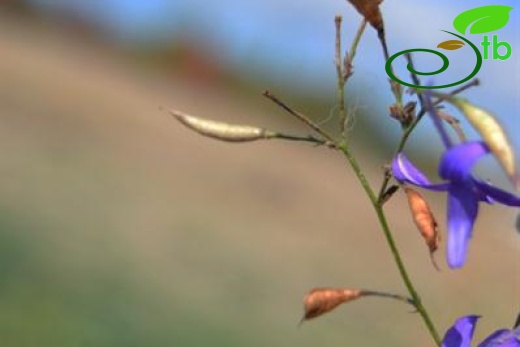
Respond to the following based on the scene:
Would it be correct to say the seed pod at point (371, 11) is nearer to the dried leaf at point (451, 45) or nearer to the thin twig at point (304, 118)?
the thin twig at point (304, 118)

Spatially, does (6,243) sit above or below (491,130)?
below

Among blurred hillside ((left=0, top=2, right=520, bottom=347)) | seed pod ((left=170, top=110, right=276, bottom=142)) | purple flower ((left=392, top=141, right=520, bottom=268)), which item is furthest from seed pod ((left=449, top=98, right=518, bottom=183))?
blurred hillside ((left=0, top=2, right=520, bottom=347))

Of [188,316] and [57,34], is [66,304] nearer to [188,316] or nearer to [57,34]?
[188,316]

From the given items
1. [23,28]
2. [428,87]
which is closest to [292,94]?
[23,28]

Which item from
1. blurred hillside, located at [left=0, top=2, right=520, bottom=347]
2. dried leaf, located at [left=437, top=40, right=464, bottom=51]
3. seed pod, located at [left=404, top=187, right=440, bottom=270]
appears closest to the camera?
seed pod, located at [left=404, top=187, right=440, bottom=270]

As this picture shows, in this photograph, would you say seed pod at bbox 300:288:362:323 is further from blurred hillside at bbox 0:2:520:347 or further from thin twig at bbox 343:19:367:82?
blurred hillside at bbox 0:2:520:347


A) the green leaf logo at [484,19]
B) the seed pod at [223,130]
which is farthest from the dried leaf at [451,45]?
the seed pod at [223,130]

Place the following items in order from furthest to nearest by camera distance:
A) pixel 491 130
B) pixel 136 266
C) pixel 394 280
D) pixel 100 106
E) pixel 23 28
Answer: pixel 23 28, pixel 100 106, pixel 394 280, pixel 136 266, pixel 491 130
